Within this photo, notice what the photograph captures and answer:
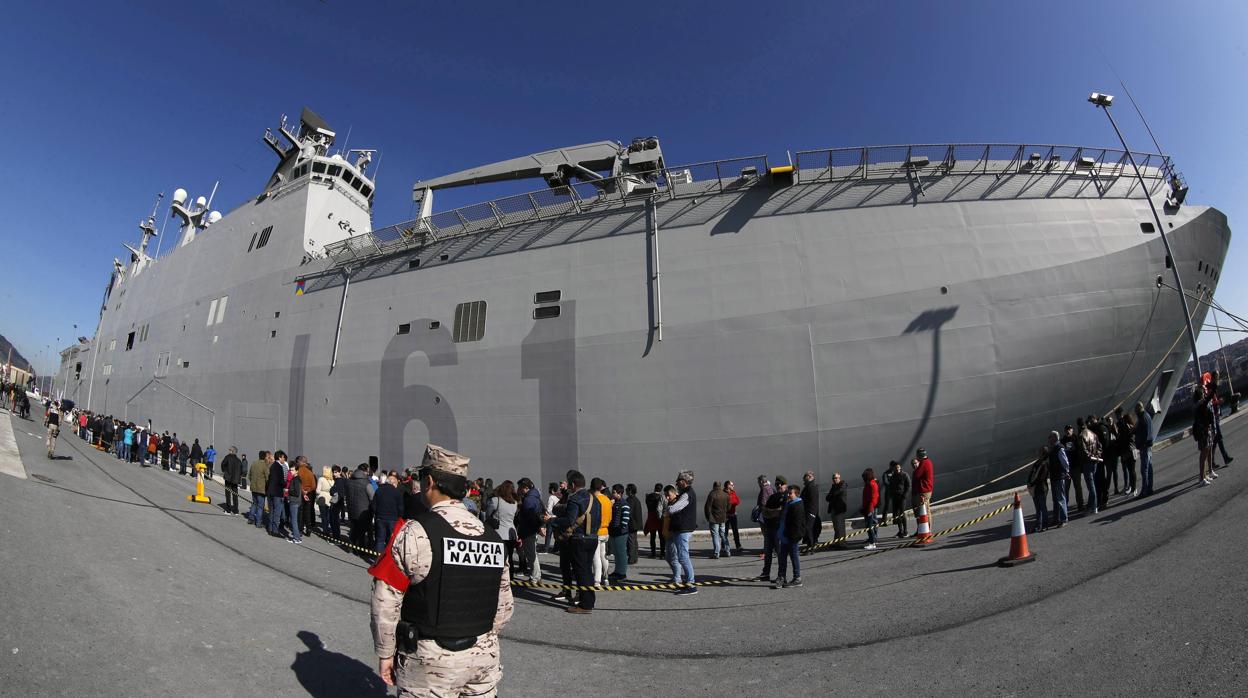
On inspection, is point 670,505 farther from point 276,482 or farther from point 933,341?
point 276,482

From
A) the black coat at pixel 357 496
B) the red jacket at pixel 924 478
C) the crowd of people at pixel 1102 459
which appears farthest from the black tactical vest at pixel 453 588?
the red jacket at pixel 924 478

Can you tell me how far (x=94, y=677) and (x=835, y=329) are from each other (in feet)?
37.7

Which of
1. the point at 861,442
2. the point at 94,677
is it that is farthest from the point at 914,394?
the point at 94,677

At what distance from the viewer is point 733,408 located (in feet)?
38.0

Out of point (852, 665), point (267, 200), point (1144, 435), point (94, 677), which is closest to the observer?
point (94, 677)

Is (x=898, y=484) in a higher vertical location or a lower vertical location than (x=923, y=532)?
higher

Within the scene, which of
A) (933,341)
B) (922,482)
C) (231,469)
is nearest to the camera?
(922,482)

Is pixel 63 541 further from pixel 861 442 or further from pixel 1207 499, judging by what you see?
pixel 1207 499

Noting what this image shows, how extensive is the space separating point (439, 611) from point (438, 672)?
0.88ft

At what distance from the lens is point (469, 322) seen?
573 inches

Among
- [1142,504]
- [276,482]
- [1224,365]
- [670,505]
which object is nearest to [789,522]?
[670,505]

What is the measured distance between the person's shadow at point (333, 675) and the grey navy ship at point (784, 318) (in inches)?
324

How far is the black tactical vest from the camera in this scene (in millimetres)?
2434

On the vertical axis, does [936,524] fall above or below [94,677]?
below
